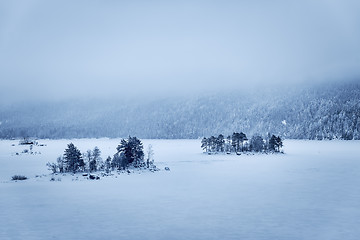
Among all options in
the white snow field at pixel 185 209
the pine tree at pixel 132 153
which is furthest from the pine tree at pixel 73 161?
the white snow field at pixel 185 209

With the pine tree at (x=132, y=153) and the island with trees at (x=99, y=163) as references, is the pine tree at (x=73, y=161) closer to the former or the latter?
the island with trees at (x=99, y=163)

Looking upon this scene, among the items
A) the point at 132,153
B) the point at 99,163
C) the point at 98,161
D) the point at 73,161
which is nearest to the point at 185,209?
the point at 73,161

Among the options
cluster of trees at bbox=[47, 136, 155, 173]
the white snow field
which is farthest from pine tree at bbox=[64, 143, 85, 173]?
the white snow field

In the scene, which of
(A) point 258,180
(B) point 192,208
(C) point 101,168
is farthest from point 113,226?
(C) point 101,168

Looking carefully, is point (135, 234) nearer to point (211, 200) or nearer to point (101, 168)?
point (211, 200)

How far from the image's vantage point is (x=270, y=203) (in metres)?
39.0

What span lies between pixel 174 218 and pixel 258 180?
29.7 meters

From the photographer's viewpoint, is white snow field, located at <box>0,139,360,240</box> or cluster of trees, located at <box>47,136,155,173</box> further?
cluster of trees, located at <box>47,136,155,173</box>

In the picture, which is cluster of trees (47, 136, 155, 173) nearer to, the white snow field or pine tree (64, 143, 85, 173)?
pine tree (64, 143, 85, 173)

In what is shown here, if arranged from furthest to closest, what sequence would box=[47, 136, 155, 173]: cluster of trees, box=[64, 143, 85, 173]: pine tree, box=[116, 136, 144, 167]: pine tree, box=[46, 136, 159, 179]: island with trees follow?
box=[116, 136, 144, 167]: pine tree < box=[47, 136, 155, 173]: cluster of trees < box=[64, 143, 85, 173]: pine tree < box=[46, 136, 159, 179]: island with trees

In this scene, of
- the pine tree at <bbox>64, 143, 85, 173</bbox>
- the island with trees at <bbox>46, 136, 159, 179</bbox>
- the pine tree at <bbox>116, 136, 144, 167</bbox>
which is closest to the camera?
the island with trees at <bbox>46, 136, 159, 179</bbox>

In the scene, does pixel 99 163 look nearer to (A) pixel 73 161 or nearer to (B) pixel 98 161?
(B) pixel 98 161

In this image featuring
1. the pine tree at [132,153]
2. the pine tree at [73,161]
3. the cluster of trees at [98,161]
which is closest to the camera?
the pine tree at [73,161]

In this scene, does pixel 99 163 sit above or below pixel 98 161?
below
